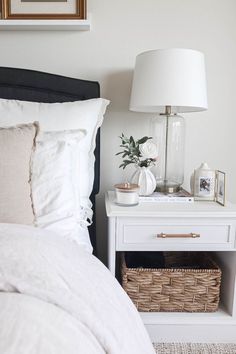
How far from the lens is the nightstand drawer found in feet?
4.65

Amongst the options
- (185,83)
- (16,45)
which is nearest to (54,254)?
(185,83)

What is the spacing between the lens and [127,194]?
145 cm

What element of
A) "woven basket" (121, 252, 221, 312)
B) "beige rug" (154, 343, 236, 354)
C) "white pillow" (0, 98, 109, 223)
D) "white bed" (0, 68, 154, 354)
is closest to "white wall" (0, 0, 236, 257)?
"white bed" (0, 68, 154, 354)

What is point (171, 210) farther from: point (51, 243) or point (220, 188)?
point (51, 243)

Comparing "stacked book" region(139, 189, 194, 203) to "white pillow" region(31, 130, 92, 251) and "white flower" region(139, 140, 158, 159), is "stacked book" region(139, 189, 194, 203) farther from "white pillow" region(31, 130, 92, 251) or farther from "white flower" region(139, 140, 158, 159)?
"white pillow" region(31, 130, 92, 251)

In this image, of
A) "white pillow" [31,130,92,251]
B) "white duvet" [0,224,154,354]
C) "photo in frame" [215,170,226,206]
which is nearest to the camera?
"white duvet" [0,224,154,354]

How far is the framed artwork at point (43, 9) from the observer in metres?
1.71

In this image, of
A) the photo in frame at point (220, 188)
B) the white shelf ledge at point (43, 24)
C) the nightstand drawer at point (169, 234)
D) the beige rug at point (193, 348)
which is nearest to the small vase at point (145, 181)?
the nightstand drawer at point (169, 234)

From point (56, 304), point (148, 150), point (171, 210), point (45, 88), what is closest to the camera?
point (56, 304)

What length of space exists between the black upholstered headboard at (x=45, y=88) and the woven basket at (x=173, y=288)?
0.35 meters

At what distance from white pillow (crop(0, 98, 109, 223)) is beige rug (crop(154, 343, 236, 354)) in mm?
712

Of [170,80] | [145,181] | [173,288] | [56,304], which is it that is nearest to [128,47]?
[170,80]

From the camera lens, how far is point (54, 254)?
A: 780 millimetres

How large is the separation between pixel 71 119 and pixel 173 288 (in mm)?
894
